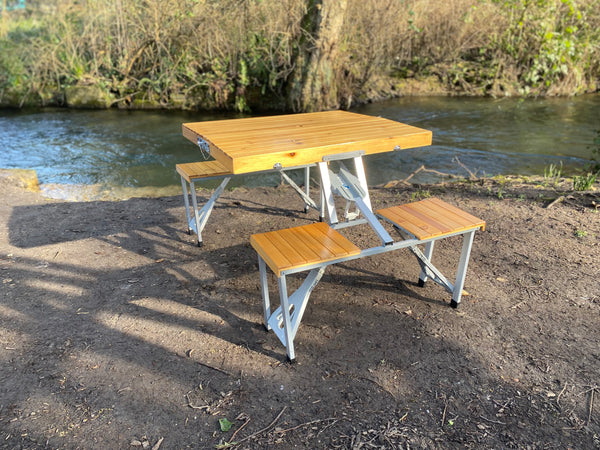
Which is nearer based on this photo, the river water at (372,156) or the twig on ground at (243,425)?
the twig on ground at (243,425)

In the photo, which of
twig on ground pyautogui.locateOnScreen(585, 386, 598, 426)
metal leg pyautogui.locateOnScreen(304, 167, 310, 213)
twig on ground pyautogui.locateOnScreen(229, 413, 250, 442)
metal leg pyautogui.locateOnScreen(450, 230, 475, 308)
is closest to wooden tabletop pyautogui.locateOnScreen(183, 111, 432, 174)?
metal leg pyautogui.locateOnScreen(450, 230, 475, 308)

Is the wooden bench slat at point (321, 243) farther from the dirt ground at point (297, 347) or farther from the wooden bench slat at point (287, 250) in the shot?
the dirt ground at point (297, 347)

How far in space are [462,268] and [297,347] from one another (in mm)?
1241

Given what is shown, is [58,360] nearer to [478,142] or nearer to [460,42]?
[478,142]

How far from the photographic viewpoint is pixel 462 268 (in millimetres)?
3145

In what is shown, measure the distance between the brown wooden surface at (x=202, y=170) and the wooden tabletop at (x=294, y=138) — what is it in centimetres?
53

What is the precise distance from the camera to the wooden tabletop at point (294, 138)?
266 centimetres

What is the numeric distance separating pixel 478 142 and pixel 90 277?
7747 millimetres

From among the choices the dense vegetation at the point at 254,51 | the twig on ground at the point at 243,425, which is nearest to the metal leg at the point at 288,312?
the twig on ground at the point at 243,425

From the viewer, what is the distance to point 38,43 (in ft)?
39.1

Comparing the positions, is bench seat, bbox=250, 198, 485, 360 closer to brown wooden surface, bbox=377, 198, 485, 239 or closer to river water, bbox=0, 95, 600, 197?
brown wooden surface, bbox=377, 198, 485, 239

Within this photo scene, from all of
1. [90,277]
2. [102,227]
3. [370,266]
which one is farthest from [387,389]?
[102,227]

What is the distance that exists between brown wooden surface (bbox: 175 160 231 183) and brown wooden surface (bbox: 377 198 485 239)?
157cm

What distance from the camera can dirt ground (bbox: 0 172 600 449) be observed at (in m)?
2.25
